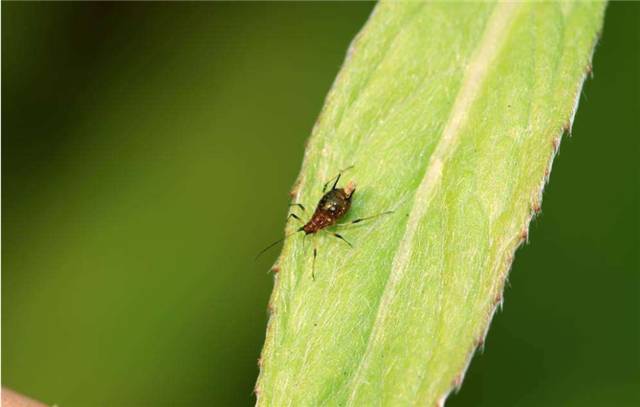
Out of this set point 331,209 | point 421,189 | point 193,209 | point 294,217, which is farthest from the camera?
point 193,209

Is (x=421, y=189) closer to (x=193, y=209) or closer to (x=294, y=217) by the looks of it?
(x=294, y=217)

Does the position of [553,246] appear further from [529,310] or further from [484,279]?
[484,279]

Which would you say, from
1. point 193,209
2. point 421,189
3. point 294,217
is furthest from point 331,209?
point 193,209

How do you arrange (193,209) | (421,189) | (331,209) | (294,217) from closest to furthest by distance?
(421,189)
(294,217)
(331,209)
(193,209)

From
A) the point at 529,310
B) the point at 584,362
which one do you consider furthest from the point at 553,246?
the point at 584,362

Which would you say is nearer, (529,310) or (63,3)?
(529,310)

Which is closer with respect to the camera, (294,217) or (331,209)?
(294,217)

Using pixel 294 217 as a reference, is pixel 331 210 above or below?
above
